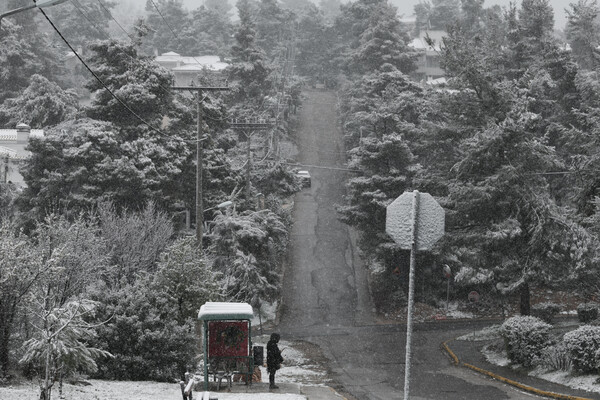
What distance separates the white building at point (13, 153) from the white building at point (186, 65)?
3272cm

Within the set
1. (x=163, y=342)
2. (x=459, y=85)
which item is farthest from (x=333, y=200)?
(x=163, y=342)

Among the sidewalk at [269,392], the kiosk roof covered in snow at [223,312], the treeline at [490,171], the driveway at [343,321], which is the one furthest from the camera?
the treeline at [490,171]

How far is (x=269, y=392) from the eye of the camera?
18203 mm

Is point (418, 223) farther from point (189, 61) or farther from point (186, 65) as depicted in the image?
point (189, 61)

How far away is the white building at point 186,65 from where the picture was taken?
82.9 metres

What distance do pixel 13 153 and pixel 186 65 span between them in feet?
137

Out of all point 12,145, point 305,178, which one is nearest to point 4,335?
point 12,145

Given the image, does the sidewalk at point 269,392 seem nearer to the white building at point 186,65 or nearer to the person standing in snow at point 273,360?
the person standing in snow at point 273,360

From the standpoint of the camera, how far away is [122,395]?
665 inches

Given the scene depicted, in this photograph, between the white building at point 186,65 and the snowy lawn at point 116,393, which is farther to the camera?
the white building at point 186,65

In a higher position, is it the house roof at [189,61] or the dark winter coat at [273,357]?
the house roof at [189,61]

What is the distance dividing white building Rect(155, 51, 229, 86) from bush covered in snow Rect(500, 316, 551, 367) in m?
59.3

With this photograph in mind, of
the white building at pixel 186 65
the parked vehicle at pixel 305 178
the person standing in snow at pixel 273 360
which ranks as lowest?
the person standing in snow at pixel 273 360

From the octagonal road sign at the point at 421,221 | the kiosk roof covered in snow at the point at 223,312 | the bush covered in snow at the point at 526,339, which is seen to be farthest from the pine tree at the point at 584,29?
the octagonal road sign at the point at 421,221
